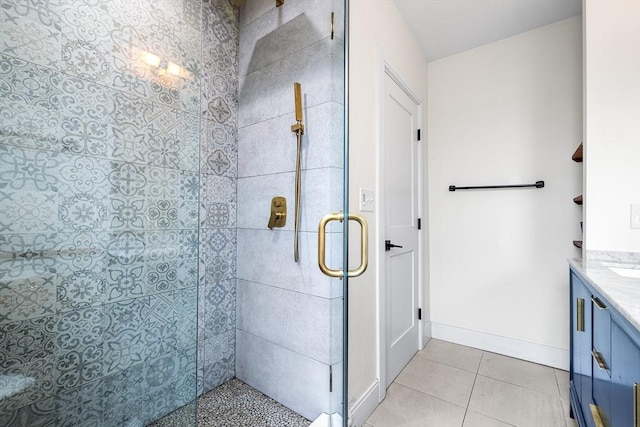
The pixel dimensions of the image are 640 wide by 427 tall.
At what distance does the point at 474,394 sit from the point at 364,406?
75 centimetres

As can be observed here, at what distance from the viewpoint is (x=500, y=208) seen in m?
2.43

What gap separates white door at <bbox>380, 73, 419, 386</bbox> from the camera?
195 centimetres

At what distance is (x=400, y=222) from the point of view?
7.13 feet

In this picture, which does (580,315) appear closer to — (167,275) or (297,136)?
(297,136)

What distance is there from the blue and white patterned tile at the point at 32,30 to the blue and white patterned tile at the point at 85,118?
94 mm

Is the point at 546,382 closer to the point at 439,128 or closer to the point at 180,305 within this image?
the point at 439,128

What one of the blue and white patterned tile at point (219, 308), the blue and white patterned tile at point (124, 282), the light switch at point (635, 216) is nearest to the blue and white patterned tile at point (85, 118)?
the blue and white patterned tile at point (124, 282)

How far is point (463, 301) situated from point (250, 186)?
6.70 feet

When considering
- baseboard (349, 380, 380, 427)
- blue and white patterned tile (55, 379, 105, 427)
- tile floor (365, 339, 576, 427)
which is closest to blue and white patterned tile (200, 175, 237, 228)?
blue and white patterned tile (55, 379, 105, 427)

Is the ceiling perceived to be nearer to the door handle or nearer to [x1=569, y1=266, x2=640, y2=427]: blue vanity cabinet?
the door handle

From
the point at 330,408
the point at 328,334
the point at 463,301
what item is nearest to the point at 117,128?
the point at 328,334

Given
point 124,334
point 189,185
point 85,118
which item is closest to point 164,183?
point 189,185

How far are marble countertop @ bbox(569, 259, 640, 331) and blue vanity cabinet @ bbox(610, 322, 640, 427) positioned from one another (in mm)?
42

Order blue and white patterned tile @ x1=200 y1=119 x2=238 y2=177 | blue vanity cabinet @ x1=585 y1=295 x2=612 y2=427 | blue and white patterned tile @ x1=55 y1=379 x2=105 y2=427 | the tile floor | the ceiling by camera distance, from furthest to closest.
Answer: the ceiling, blue and white patterned tile @ x1=200 y1=119 x2=238 y2=177, the tile floor, blue and white patterned tile @ x1=55 y1=379 x2=105 y2=427, blue vanity cabinet @ x1=585 y1=295 x2=612 y2=427
